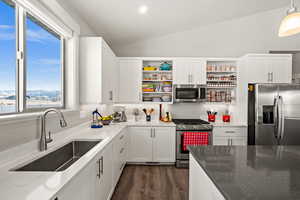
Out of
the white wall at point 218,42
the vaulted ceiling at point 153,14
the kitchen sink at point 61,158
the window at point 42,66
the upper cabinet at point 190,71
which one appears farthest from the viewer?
the white wall at point 218,42

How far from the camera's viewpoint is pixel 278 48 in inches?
153

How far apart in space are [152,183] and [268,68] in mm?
2963

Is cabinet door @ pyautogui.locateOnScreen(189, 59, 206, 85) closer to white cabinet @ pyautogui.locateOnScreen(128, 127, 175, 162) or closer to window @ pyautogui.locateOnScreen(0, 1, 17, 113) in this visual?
white cabinet @ pyautogui.locateOnScreen(128, 127, 175, 162)

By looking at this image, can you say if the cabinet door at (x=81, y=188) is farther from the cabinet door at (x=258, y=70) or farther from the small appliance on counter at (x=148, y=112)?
the cabinet door at (x=258, y=70)

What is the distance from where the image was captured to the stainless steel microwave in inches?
141

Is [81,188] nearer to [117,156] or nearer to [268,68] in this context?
[117,156]

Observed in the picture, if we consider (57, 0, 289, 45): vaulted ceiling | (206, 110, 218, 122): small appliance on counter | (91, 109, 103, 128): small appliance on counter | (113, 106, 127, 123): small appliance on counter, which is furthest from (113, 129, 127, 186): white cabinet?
Result: (206, 110, 218, 122): small appliance on counter

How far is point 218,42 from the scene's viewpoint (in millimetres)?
3959

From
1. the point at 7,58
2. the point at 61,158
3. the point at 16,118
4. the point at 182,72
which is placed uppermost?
the point at 182,72

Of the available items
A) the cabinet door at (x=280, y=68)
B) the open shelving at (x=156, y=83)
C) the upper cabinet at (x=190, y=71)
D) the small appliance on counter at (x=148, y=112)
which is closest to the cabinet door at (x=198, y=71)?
the upper cabinet at (x=190, y=71)

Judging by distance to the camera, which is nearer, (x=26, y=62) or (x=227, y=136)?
(x=26, y=62)

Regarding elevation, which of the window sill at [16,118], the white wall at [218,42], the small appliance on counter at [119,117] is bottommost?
Answer: the small appliance on counter at [119,117]

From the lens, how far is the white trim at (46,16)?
163cm

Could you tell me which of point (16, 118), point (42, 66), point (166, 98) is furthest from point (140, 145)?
point (16, 118)
